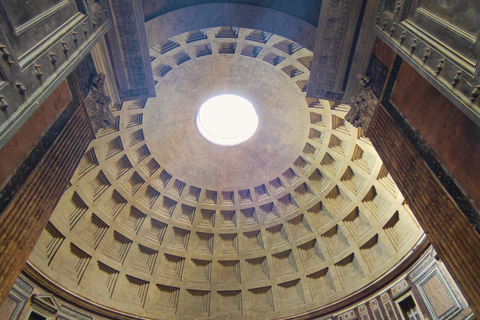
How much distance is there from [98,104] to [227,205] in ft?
40.2

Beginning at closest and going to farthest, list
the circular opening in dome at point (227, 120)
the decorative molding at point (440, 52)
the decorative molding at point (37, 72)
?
the decorative molding at point (37, 72), the decorative molding at point (440, 52), the circular opening in dome at point (227, 120)

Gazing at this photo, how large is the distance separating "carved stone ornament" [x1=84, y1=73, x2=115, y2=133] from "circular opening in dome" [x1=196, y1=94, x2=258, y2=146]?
9.07 meters

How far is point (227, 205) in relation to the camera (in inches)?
871

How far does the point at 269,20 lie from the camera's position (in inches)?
516

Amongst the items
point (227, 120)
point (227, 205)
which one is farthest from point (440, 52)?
point (227, 120)

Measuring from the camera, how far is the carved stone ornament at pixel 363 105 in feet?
37.0

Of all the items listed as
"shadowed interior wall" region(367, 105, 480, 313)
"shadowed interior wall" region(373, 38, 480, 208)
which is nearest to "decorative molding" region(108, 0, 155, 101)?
"shadowed interior wall" region(373, 38, 480, 208)

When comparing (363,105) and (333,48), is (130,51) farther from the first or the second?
(363,105)

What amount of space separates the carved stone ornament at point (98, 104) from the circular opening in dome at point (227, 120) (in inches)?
357

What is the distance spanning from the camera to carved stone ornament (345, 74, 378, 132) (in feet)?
37.0

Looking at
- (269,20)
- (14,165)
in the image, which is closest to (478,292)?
(14,165)

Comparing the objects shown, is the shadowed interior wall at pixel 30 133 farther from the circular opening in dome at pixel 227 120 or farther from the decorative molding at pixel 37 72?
the circular opening in dome at pixel 227 120

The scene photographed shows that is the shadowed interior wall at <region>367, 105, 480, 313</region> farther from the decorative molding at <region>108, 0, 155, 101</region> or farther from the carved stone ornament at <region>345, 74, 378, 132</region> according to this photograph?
the decorative molding at <region>108, 0, 155, 101</region>

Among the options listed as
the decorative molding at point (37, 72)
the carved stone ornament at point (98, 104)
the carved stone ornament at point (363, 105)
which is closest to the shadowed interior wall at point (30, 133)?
the carved stone ornament at point (98, 104)
